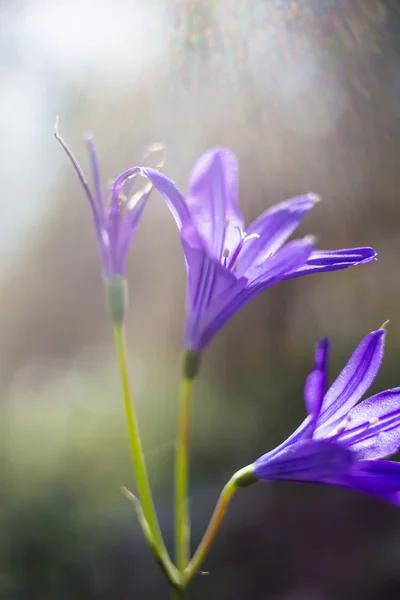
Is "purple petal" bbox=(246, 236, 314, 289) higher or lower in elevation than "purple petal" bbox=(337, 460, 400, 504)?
higher

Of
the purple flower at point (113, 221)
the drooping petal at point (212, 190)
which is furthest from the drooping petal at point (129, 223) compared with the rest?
the drooping petal at point (212, 190)

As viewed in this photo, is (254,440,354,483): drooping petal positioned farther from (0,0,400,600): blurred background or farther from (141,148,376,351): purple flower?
(0,0,400,600): blurred background

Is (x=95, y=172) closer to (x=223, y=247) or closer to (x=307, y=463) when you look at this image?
(x=223, y=247)

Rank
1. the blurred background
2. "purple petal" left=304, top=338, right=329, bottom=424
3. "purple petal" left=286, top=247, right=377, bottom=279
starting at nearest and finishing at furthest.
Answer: "purple petal" left=304, top=338, right=329, bottom=424, "purple petal" left=286, top=247, right=377, bottom=279, the blurred background

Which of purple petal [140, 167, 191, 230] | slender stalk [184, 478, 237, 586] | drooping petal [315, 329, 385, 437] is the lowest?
slender stalk [184, 478, 237, 586]

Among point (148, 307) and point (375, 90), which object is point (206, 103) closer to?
point (375, 90)

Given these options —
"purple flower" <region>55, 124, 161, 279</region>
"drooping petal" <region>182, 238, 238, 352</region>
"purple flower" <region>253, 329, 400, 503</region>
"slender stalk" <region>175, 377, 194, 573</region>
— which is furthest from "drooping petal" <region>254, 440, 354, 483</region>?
"purple flower" <region>55, 124, 161, 279</region>

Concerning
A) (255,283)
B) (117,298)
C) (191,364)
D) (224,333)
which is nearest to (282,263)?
(255,283)

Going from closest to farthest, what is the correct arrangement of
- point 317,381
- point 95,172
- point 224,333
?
point 317,381, point 95,172, point 224,333
